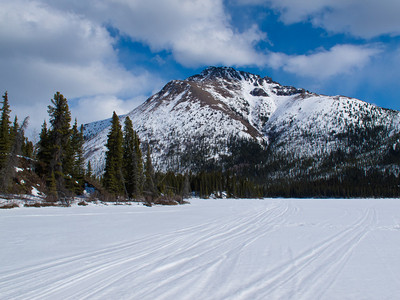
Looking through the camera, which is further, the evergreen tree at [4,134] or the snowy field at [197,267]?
the evergreen tree at [4,134]

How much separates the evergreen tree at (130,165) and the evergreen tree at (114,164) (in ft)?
6.11

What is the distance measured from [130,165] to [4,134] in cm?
1782

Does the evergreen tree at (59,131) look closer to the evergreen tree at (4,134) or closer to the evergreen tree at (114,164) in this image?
the evergreen tree at (4,134)

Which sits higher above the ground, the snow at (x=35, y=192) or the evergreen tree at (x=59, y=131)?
the evergreen tree at (x=59, y=131)

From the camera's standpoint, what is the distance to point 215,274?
211 inches

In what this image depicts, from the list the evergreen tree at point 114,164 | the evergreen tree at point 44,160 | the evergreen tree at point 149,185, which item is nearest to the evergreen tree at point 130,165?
the evergreen tree at point 114,164

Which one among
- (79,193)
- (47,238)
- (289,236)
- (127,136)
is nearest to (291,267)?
(289,236)

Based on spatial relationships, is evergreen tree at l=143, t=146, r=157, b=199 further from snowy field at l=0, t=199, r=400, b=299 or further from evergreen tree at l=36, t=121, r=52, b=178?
snowy field at l=0, t=199, r=400, b=299

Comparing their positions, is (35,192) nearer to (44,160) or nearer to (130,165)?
(44,160)

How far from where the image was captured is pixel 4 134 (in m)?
33.2

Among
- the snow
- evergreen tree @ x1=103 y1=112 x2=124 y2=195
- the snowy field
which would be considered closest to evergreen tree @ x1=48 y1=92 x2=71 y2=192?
the snow

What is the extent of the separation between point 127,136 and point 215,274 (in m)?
43.8

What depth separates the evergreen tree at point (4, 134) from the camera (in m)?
31.9

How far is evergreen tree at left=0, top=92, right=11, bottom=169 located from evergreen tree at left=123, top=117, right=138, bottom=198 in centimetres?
1653
